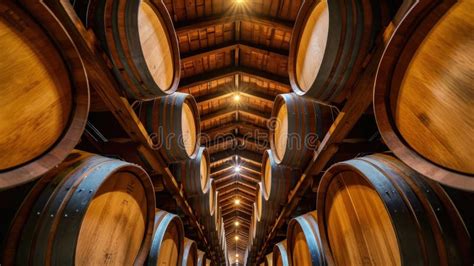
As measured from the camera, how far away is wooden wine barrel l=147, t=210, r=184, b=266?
2607 millimetres

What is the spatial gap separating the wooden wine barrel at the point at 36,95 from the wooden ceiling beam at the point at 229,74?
557 cm

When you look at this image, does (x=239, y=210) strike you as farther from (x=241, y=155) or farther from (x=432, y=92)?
(x=432, y=92)

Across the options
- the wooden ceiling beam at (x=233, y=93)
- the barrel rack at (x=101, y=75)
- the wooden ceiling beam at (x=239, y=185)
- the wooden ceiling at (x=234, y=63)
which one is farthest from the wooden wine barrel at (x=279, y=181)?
the wooden ceiling beam at (x=239, y=185)

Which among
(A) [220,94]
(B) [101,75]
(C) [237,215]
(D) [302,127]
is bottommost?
(B) [101,75]

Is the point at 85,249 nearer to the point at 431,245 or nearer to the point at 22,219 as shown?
the point at 22,219

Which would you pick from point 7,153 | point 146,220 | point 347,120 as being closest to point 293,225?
point 347,120

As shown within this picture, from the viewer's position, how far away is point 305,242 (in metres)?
3.04

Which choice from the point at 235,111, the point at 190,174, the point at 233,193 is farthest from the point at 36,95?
the point at 233,193

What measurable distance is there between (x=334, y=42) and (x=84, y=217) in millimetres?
1973

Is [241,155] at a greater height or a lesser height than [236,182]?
lesser

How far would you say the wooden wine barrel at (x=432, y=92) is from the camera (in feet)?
3.32

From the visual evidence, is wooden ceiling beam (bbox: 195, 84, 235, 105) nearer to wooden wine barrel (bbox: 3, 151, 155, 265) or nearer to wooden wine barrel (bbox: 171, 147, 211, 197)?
wooden wine barrel (bbox: 171, 147, 211, 197)

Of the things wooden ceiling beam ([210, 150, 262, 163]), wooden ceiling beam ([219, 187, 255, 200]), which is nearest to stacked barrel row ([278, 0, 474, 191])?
wooden ceiling beam ([210, 150, 262, 163])

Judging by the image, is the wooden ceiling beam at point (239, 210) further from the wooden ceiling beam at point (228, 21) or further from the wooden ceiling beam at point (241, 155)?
the wooden ceiling beam at point (228, 21)
